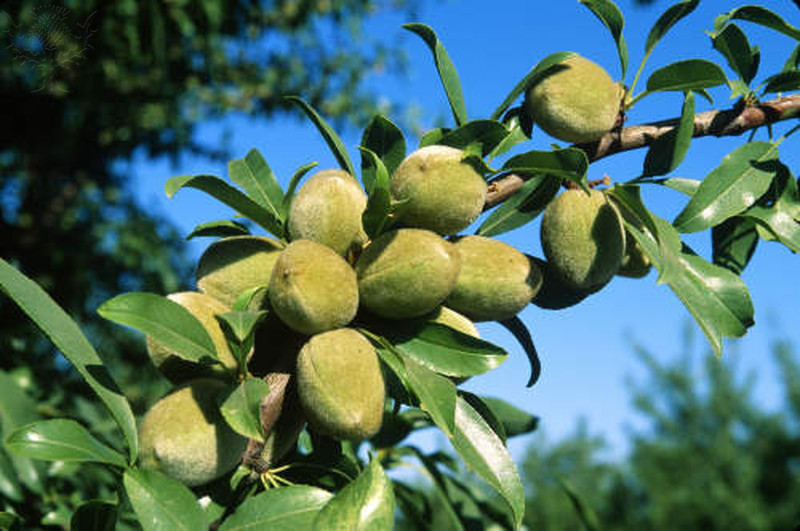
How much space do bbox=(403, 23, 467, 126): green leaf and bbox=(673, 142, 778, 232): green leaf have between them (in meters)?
0.30

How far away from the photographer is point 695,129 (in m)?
0.88

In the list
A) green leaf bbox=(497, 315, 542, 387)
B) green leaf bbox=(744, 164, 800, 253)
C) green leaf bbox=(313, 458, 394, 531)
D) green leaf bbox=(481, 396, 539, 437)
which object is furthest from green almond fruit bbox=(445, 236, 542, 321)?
green leaf bbox=(481, 396, 539, 437)

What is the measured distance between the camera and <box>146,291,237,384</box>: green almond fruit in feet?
2.26

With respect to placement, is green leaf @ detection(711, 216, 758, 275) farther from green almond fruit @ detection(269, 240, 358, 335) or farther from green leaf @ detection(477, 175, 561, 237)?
green almond fruit @ detection(269, 240, 358, 335)

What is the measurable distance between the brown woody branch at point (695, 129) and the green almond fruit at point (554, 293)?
0.31 ft

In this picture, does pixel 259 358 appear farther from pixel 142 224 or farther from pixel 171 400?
pixel 142 224

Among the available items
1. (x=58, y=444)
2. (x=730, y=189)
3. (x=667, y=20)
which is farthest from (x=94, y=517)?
(x=667, y=20)

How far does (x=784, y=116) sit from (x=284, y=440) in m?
0.72

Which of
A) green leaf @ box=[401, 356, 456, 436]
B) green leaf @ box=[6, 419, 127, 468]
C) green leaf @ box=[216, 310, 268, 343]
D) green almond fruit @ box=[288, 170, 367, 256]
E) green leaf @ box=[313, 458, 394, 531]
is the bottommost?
green leaf @ box=[313, 458, 394, 531]

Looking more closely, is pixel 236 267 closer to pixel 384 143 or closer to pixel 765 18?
pixel 384 143

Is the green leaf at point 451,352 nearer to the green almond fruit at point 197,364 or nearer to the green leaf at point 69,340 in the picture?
the green almond fruit at point 197,364

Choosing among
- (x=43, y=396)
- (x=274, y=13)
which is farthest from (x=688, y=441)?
(x=43, y=396)

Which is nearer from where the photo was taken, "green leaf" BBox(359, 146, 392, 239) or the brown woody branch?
"green leaf" BBox(359, 146, 392, 239)

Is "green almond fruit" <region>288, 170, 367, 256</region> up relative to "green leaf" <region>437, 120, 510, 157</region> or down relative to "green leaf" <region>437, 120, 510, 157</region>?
down
